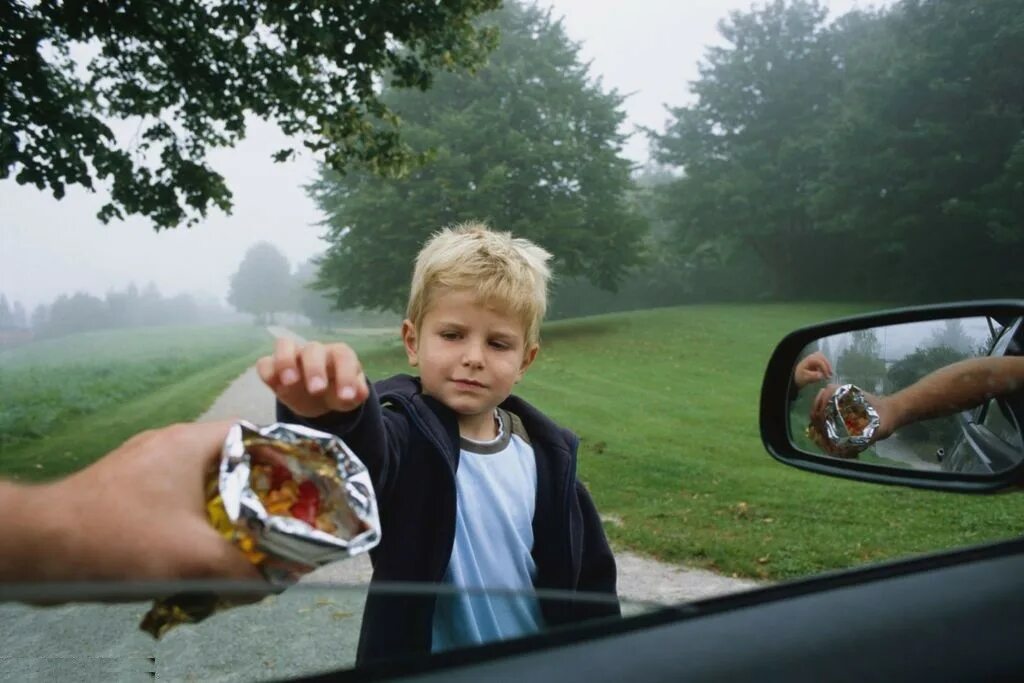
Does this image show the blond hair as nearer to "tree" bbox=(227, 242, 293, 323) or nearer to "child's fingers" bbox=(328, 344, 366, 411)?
"child's fingers" bbox=(328, 344, 366, 411)

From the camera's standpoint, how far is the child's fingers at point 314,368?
680 millimetres

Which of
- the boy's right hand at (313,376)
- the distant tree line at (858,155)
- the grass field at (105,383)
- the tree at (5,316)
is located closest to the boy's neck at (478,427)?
the boy's right hand at (313,376)

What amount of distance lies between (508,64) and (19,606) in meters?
4.56

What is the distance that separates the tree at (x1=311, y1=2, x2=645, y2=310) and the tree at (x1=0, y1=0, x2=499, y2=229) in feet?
2.75

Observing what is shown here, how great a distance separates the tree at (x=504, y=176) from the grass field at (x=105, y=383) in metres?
1.20

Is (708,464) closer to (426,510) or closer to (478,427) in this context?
(478,427)

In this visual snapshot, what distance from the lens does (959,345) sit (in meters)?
1.34

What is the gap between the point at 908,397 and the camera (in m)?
1.36

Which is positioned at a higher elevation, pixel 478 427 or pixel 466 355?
pixel 466 355

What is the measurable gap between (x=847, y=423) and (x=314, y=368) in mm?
1063

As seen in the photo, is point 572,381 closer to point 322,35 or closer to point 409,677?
point 322,35

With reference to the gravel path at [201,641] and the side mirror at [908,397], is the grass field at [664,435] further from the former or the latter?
the gravel path at [201,641]

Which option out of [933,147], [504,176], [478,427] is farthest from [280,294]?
[933,147]

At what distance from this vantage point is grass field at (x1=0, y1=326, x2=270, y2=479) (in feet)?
7.30
